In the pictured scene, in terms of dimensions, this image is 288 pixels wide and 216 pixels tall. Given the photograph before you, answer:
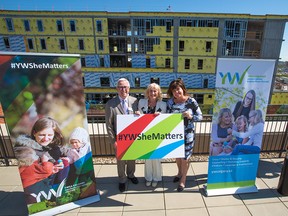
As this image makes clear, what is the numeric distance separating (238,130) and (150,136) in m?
1.54

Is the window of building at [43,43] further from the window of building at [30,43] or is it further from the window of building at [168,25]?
the window of building at [168,25]

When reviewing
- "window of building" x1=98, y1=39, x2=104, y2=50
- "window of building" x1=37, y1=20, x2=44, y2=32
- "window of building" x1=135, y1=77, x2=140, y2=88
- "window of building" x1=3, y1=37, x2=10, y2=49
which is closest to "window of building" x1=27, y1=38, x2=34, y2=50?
"window of building" x1=37, y1=20, x2=44, y2=32

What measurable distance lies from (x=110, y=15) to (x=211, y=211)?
23535 millimetres

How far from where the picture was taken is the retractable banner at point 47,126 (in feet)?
7.63

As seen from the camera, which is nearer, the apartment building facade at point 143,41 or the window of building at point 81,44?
the apartment building facade at point 143,41

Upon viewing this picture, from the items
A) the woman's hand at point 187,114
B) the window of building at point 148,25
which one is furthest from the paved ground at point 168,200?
the window of building at point 148,25

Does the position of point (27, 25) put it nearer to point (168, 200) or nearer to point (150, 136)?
point (150, 136)

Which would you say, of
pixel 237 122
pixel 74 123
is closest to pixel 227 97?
pixel 237 122

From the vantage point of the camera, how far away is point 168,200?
3285 mm

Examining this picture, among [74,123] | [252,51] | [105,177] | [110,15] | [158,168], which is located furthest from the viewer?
[252,51]

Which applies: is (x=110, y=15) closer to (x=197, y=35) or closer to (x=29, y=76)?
(x=197, y=35)

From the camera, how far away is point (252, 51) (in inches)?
950

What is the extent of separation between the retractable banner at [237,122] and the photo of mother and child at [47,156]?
89.9 inches

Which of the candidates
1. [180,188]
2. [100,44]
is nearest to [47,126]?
[180,188]
